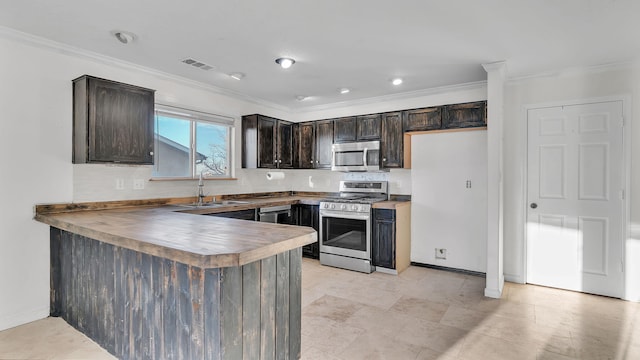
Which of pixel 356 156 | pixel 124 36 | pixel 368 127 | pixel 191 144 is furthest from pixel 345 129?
pixel 124 36

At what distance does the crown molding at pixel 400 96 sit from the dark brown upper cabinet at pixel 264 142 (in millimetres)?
619

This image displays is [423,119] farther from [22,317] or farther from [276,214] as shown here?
[22,317]

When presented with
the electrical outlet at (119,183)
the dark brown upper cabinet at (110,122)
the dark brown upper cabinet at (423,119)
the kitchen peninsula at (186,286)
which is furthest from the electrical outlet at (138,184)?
the dark brown upper cabinet at (423,119)

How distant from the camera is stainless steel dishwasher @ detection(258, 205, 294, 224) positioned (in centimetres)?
435

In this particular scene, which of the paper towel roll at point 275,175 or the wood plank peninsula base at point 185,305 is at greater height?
the paper towel roll at point 275,175

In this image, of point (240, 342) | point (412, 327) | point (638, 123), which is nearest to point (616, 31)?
point (638, 123)

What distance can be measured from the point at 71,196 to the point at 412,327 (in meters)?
3.35

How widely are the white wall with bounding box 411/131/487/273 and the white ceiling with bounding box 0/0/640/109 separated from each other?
3.10 feet

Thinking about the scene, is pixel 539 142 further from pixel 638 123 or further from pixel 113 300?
pixel 113 300

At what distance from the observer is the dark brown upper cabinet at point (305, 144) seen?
542 centimetres

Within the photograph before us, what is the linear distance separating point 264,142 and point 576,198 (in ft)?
13.0

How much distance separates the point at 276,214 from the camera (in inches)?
181

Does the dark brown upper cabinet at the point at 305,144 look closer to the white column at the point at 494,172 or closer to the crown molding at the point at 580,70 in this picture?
the white column at the point at 494,172

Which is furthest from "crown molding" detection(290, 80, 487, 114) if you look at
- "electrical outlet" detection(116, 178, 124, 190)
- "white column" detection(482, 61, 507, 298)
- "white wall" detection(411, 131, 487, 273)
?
"electrical outlet" detection(116, 178, 124, 190)
